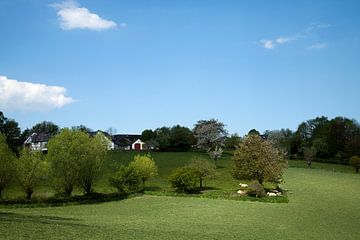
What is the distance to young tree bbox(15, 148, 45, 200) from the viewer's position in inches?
1962

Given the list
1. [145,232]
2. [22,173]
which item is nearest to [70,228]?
[145,232]

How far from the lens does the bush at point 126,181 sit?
57.4 metres

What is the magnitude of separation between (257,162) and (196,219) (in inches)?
964

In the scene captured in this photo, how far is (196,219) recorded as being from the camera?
3616 centimetres

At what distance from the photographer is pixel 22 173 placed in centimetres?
4988

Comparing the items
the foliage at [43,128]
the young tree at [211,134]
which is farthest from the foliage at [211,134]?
the foliage at [43,128]

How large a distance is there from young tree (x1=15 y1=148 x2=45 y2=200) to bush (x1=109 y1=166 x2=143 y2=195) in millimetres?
10757

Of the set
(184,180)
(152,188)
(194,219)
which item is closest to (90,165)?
(184,180)

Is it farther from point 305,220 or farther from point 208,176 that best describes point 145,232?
point 208,176

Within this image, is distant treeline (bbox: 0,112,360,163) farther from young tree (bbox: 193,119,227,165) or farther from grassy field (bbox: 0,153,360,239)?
grassy field (bbox: 0,153,360,239)

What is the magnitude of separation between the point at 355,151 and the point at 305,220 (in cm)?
9101

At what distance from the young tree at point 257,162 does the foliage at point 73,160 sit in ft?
65.4

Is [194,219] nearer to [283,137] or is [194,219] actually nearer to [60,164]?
[60,164]

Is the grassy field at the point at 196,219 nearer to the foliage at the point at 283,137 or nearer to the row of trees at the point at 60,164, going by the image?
the row of trees at the point at 60,164
